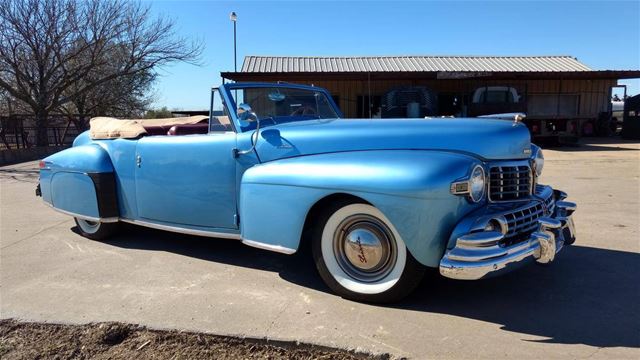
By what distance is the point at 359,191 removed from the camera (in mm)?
3008

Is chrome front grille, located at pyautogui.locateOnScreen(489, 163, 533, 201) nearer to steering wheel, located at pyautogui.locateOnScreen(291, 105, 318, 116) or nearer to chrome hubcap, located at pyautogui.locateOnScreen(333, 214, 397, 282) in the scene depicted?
chrome hubcap, located at pyautogui.locateOnScreen(333, 214, 397, 282)

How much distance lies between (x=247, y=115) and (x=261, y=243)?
102cm

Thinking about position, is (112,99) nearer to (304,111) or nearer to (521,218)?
(304,111)

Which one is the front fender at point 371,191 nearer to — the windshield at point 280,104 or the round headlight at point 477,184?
the round headlight at point 477,184

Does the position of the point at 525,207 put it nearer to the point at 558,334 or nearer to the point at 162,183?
the point at 558,334

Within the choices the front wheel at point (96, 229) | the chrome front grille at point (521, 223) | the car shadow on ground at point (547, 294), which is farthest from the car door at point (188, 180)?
the chrome front grille at point (521, 223)

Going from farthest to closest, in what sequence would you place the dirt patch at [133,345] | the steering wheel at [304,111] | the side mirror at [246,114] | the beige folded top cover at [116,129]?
the beige folded top cover at [116,129], the steering wheel at [304,111], the side mirror at [246,114], the dirt patch at [133,345]

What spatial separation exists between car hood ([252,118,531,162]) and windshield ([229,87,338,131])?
0.43 metres

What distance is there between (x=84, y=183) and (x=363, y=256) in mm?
3061

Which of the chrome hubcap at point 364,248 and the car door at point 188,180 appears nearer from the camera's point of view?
the chrome hubcap at point 364,248

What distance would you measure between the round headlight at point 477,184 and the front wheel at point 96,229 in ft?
12.3

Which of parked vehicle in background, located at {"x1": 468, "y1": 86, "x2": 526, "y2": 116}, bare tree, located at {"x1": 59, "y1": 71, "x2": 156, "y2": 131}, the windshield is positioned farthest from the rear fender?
bare tree, located at {"x1": 59, "y1": 71, "x2": 156, "y2": 131}

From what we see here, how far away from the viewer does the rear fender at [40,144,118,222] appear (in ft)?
15.1

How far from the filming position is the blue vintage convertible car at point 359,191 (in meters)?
2.84
